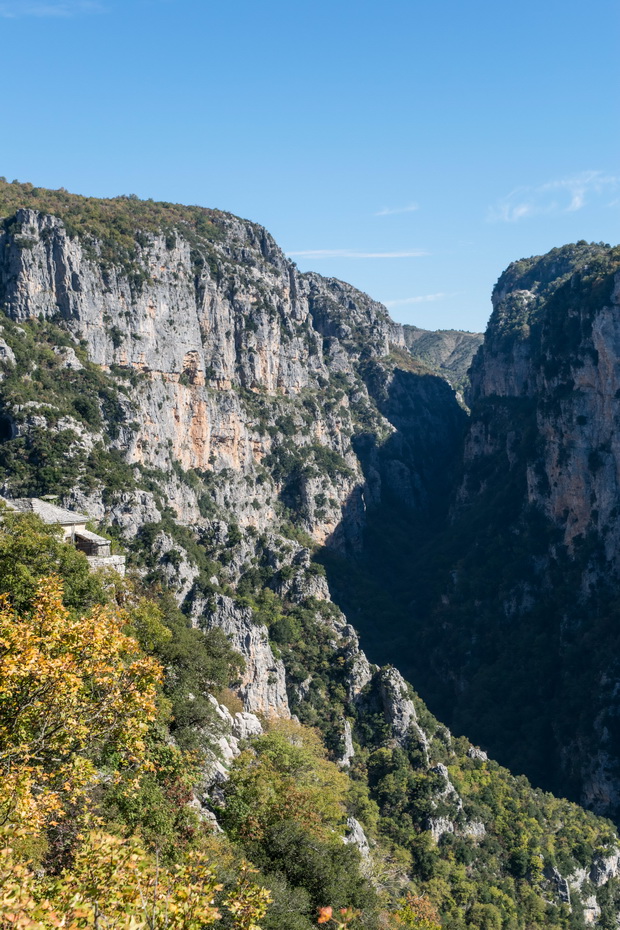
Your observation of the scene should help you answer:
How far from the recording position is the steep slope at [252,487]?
55.4 m

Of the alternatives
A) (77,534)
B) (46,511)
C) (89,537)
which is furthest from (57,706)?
(46,511)

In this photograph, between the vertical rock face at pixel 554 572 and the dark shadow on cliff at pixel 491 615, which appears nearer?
the vertical rock face at pixel 554 572

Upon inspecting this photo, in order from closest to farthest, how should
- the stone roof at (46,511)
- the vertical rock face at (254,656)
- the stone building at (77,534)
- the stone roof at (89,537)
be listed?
1. the stone building at (77,534)
2. the stone roof at (46,511)
3. the stone roof at (89,537)
4. the vertical rock face at (254,656)

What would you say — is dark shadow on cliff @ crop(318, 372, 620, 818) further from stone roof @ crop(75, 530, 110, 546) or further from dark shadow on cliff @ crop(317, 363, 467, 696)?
stone roof @ crop(75, 530, 110, 546)

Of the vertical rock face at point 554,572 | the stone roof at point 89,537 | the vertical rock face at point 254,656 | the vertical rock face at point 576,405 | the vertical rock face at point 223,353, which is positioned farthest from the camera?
the vertical rock face at point 576,405

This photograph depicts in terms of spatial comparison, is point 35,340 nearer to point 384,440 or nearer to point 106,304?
point 106,304

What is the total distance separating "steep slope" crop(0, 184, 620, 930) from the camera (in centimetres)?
5544

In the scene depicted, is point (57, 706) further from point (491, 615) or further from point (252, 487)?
point (491, 615)

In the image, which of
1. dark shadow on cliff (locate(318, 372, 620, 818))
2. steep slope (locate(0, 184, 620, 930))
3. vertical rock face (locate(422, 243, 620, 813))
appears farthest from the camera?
dark shadow on cliff (locate(318, 372, 620, 818))

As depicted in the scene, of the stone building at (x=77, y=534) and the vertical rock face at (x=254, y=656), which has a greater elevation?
the stone building at (x=77, y=534)

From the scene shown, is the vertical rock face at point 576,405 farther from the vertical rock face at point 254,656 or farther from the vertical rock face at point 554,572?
the vertical rock face at point 254,656

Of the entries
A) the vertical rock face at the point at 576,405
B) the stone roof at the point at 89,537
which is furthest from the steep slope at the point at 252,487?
the vertical rock face at the point at 576,405

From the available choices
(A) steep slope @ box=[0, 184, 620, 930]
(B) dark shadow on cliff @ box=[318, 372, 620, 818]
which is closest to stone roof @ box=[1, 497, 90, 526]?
(A) steep slope @ box=[0, 184, 620, 930]

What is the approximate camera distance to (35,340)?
255ft
